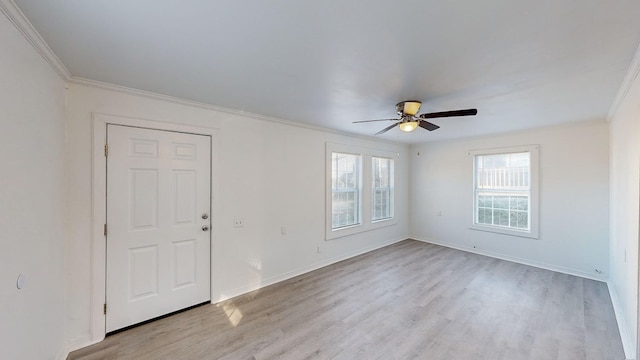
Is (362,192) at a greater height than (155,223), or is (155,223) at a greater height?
(362,192)

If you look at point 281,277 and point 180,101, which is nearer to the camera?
point 180,101

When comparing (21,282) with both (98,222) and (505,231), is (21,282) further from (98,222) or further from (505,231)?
(505,231)

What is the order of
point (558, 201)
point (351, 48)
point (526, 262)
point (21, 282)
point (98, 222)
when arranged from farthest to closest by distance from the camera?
point (526, 262) < point (558, 201) < point (98, 222) < point (351, 48) < point (21, 282)

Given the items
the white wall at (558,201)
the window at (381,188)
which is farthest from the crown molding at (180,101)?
the white wall at (558,201)

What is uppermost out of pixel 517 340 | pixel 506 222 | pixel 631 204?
pixel 631 204

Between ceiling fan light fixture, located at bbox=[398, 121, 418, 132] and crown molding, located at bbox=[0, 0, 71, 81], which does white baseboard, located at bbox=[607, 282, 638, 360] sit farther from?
crown molding, located at bbox=[0, 0, 71, 81]

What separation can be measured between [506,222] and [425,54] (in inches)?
173

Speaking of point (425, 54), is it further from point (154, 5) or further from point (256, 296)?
point (256, 296)

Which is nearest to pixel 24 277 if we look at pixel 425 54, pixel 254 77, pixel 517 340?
pixel 254 77

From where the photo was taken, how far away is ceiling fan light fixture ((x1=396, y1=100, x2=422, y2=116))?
8.75 ft

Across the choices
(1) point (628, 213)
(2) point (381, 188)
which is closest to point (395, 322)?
(1) point (628, 213)

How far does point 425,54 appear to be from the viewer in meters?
1.78

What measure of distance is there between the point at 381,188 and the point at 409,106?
10.2 feet

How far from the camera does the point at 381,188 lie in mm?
5613
